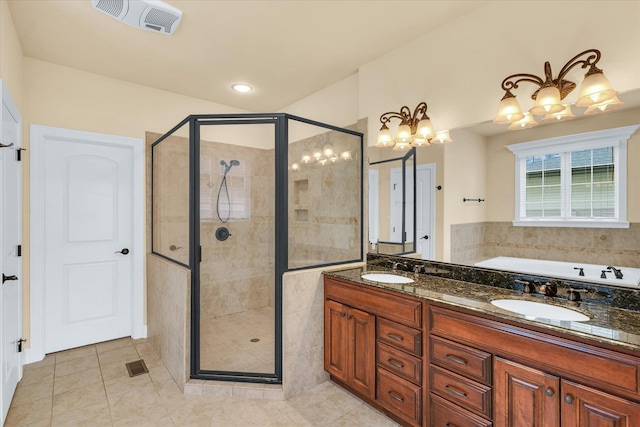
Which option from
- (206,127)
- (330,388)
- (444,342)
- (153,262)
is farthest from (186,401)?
(206,127)

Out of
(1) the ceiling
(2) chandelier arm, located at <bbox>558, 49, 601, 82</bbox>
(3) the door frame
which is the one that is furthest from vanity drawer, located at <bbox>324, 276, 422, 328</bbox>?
(3) the door frame

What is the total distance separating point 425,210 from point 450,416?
131 cm

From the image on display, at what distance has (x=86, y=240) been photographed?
3059 millimetres

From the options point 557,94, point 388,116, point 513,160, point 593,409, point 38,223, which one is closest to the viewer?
point 593,409

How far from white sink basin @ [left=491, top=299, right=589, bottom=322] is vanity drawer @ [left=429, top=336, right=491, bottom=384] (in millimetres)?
274

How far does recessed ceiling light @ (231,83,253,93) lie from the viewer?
129 inches

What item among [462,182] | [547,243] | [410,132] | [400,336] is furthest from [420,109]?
[400,336]

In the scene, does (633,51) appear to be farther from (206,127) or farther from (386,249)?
(206,127)

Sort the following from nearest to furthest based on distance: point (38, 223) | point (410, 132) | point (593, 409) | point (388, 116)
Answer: point (593, 409) → point (410, 132) → point (388, 116) → point (38, 223)

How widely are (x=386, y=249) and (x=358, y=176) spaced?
A: 0.67 metres

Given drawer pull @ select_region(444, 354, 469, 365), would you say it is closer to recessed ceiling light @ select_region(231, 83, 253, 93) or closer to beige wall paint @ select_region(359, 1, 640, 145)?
beige wall paint @ select_region(359, 1, 640, 145)

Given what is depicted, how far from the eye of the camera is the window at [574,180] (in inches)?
62.6

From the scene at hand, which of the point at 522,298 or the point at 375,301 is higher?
the point at 522,298

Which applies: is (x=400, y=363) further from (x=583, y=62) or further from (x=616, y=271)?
(x=583, y=62)
